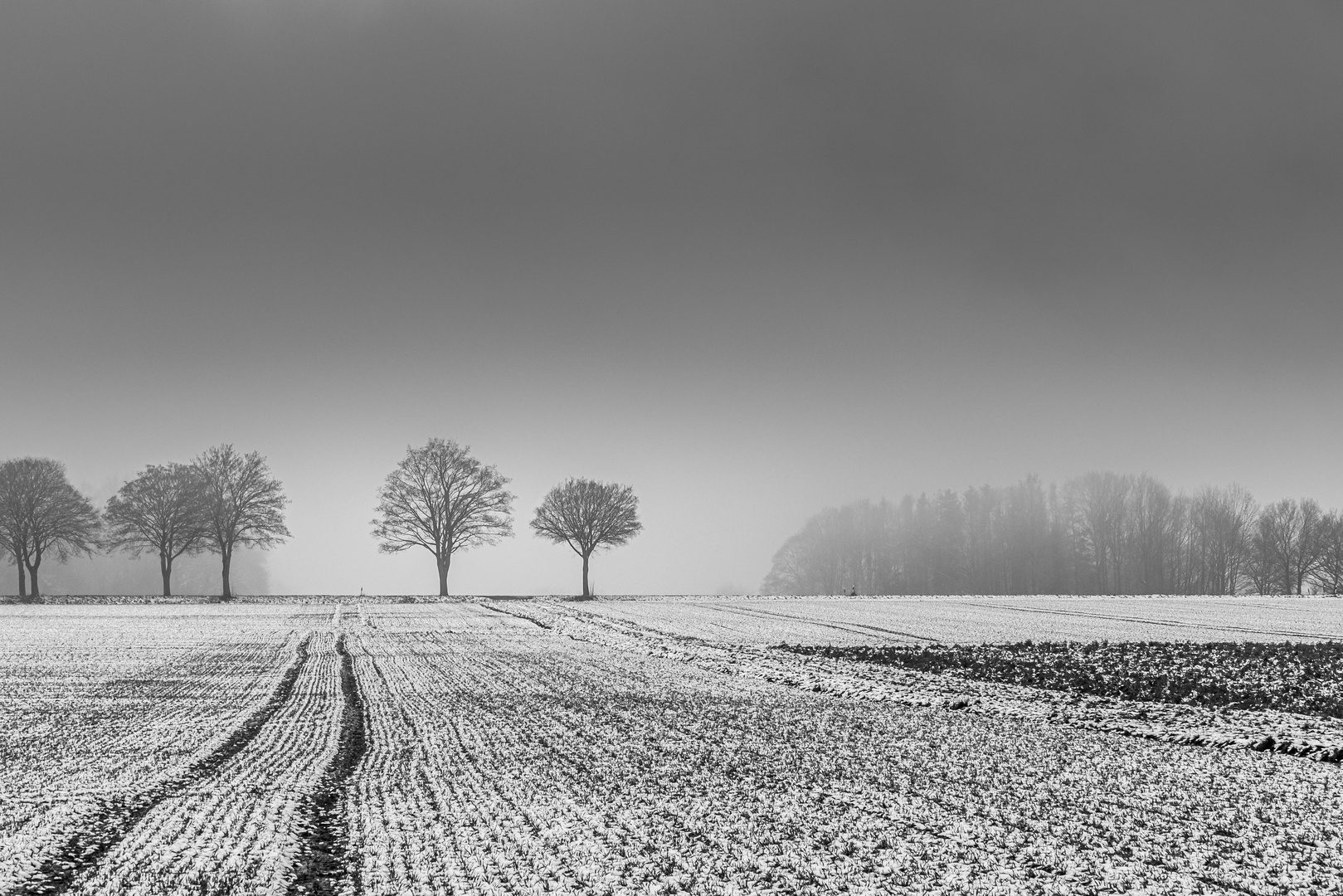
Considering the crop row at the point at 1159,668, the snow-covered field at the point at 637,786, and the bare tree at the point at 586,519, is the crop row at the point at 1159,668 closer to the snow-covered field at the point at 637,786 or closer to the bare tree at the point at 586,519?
the snow-covered field at the point at 637,786

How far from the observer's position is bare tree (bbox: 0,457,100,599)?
69.9m

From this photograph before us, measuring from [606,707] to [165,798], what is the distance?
305 inches

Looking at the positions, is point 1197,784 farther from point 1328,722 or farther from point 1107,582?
point 1107,582

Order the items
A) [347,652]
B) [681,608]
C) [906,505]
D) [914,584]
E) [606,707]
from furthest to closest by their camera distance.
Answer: [906,505] → [914,584] → [681,608] → [347,652] → [606,707]

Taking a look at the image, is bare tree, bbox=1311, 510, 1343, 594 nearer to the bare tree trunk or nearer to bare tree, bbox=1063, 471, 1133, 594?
bare tree, bbox=1063, 471, 1133, 594

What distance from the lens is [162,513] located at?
70.2 m

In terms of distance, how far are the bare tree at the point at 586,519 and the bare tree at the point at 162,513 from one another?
86.2 ft

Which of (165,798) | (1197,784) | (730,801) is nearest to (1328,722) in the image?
(1197,784)

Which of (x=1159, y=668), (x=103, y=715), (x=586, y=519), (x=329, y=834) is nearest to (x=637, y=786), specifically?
(x=329, y=834)

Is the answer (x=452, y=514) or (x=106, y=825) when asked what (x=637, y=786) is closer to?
(x=106, y=825)

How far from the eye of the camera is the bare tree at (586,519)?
252ft

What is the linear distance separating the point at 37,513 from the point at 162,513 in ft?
33.6

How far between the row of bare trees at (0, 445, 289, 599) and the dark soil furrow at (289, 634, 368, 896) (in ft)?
213

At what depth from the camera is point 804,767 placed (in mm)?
10805
